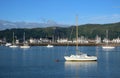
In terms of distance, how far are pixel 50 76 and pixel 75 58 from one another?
2195 centimetres

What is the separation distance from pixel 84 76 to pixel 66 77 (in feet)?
8.46

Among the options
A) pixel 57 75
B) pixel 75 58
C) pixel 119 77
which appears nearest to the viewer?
pixel 119 77

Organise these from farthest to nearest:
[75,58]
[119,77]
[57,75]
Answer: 1. [75,58]
2. [57,75]
3. [119,77]

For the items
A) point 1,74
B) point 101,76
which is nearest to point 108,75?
point 101,76

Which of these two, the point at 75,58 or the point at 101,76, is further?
the point at 75,58

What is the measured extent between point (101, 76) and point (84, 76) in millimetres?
2242

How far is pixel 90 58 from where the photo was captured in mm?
68188

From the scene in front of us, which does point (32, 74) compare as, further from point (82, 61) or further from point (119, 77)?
point (82, 61)

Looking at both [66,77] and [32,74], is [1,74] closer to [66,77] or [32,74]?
[32,74]

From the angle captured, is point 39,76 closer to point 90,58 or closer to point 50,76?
point 50,76

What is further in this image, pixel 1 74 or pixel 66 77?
pixel 1 74

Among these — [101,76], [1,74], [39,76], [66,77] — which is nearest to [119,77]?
[101,76]

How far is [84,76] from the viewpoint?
152ft

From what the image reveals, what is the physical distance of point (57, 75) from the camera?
47.6 m
